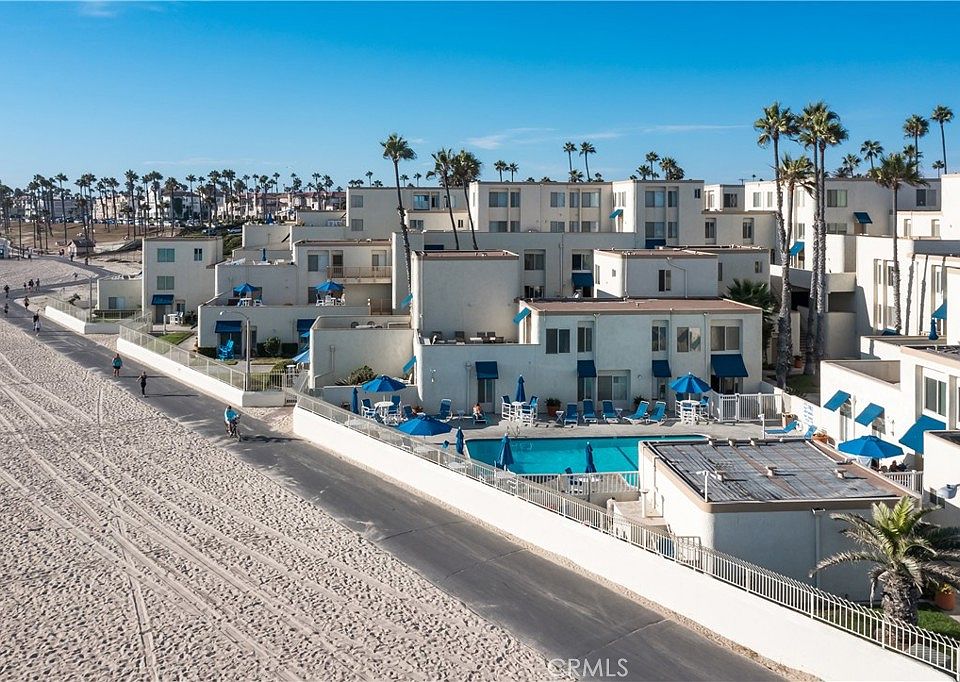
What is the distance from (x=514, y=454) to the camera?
111 feet

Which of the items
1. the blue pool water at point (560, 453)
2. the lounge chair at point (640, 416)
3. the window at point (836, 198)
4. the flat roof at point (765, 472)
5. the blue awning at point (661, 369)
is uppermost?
the window at point (836, 198)

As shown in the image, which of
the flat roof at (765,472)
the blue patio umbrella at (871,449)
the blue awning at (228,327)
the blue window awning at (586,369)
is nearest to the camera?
the flat roof at (765,472)

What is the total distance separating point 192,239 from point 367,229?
12.7 meters

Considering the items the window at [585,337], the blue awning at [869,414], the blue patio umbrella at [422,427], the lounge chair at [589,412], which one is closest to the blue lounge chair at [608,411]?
the lounge chair at [589,412]

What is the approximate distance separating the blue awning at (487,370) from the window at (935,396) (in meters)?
16.2

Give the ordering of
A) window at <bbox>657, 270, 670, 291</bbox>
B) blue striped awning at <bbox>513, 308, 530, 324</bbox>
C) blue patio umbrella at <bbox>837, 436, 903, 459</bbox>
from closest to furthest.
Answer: blue patio umbrella at <bbox>837, 436, 903, 459</bbox> → blue striped awning at <bbox>513, 308, 530, 324</bbox> → window at <bbox>657, 270, 670, 291</bbox>

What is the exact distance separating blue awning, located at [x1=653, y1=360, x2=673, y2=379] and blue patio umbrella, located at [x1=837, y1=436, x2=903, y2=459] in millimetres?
12670

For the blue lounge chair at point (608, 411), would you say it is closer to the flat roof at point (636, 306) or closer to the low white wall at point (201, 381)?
the flat roof at point (636, 306)

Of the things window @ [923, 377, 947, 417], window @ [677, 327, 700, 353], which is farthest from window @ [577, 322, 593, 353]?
window @ [923, 377, 947, 417]

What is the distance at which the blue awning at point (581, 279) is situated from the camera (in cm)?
5522

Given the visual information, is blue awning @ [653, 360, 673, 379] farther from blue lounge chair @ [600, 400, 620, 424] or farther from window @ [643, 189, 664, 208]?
window @ [643, 189, 664, 208]

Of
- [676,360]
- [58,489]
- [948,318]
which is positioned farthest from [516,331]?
[58,489]

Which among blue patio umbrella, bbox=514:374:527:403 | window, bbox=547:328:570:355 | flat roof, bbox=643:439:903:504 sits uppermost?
window, bbox=547:328:570:355

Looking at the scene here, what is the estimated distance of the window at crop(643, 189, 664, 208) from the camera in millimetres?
60819
